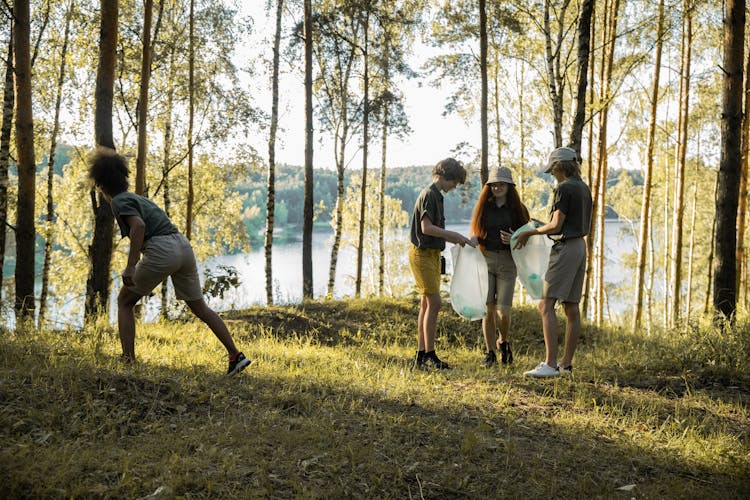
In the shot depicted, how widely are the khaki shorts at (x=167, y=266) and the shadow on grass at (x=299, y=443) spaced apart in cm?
69

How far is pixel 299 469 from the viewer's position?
9.77 ft

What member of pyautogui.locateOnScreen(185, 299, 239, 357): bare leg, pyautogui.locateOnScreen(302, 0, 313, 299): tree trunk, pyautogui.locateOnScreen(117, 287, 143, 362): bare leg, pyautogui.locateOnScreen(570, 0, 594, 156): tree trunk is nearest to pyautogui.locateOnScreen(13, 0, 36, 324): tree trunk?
pyautogui.locateOnScreen(117, 287, 143, 362): bare leg

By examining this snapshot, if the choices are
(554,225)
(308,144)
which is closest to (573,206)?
(554,225)

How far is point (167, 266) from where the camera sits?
4469mm

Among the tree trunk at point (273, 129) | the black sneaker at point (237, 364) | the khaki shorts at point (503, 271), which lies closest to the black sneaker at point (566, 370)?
the khaki shorts at point (503, 271)

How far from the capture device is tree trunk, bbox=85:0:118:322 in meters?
7.52

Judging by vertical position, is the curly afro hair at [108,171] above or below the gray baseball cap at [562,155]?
below

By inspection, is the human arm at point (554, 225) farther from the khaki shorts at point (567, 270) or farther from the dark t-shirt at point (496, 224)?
the dark t-shirt at point (496, 224)

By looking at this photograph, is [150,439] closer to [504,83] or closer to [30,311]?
[30,311]

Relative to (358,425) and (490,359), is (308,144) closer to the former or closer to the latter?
(490,359)

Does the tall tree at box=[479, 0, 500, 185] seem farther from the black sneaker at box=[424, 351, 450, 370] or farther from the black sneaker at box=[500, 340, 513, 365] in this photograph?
the black sneaker at box=[424, 351, 450, 370]

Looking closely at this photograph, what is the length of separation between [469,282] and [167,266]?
3.14m

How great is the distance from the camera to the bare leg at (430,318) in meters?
5.48

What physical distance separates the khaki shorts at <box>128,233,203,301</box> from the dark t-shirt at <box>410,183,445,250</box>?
2.15 meters
